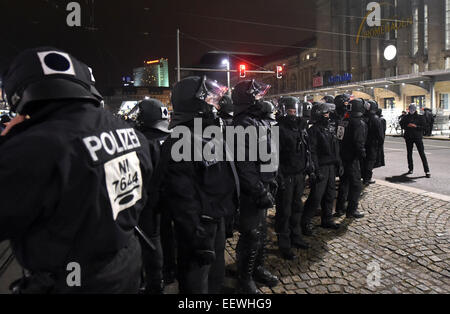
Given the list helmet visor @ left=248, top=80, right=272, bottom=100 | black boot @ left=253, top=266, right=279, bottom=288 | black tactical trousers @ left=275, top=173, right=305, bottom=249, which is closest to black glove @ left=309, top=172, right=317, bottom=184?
black tactical trousers @ left=275, top=173, right=305, bottom=249

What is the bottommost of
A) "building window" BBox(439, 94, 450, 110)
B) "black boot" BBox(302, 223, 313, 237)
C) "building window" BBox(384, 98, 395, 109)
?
"black boot" BBox(302, 223, 313, 237)

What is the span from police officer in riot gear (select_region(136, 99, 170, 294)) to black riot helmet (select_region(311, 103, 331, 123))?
2.44 m

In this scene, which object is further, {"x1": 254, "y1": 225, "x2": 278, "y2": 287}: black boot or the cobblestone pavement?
{"x1": 254, "y1": 225, "x2": 278, "y2": 287}: black boot

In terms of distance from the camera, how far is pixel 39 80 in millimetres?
1368

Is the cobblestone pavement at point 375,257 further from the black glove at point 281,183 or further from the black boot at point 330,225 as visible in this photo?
the black glove at point 281,183

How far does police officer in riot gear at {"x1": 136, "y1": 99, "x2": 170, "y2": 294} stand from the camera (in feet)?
8.11

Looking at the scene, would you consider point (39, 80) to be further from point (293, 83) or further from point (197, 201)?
point (293, 83)

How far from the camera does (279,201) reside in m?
4.11

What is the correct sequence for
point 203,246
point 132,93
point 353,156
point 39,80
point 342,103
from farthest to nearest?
point 132,93, point 342,103, point 353,156, point 203,246, point 39,80

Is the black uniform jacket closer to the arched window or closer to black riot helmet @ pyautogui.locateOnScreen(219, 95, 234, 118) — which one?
black riot helmet @ pyautogui.locateOnScreen(219, 95, 234, 118)

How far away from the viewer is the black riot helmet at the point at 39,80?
4.46ft

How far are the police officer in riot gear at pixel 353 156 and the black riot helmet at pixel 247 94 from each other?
2596mm

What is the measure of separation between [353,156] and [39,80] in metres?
5.15

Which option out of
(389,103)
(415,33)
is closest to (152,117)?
(389,103)
